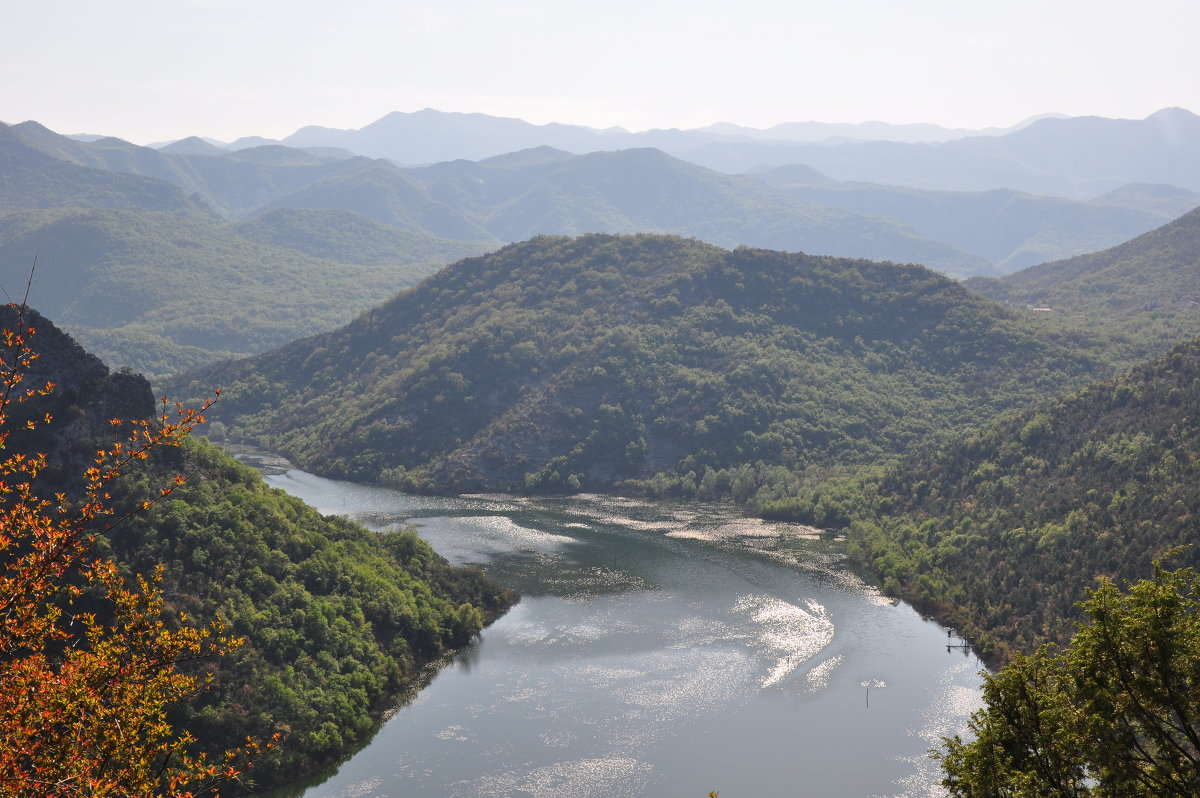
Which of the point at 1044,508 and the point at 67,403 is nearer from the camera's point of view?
the point at 67,403

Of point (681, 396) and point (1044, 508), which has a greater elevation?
point (681, 396)

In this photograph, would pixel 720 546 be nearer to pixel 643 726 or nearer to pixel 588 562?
pixel 588 562

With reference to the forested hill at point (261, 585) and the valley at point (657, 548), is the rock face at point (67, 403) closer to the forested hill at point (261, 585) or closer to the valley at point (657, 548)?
the forested hill at point (261, 585)

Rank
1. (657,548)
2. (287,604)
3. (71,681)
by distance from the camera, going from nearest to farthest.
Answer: (71,681)
(287,604)
(657,548)

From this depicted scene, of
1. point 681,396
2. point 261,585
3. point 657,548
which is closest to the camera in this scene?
point 261,585

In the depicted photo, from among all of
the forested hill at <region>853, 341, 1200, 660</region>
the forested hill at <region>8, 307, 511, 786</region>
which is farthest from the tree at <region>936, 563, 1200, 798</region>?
the forested hill at <region>8, 307, 511, 786</region>

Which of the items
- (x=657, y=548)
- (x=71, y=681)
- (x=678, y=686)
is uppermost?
(x=71, y=681)

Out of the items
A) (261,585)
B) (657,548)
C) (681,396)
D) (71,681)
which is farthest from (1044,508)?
(71,681)

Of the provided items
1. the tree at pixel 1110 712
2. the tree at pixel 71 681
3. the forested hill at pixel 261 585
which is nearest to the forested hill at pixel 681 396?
the forested hill at pixel 261 585

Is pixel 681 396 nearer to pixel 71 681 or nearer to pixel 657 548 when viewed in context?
pixel 657 548
